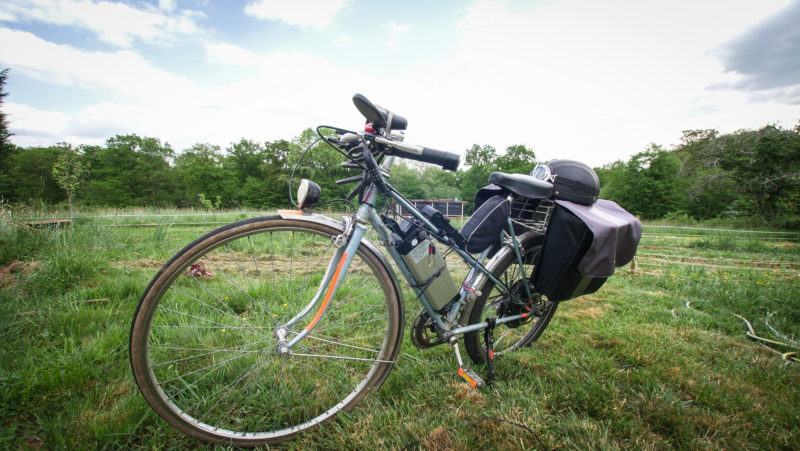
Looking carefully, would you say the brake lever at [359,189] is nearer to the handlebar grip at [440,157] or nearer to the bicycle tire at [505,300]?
the handlebar grip at [440,157]

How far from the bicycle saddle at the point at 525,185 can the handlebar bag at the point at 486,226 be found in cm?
9

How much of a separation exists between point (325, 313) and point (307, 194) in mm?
594

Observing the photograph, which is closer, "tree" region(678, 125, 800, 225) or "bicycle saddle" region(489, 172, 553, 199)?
"bicycle saddle" region(489, 172, 553, 199)

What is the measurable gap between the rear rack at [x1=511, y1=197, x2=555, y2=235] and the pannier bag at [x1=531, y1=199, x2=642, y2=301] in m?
0.22

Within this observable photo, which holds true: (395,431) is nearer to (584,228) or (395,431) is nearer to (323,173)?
(584,228)

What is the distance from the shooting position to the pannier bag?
4.96 ft

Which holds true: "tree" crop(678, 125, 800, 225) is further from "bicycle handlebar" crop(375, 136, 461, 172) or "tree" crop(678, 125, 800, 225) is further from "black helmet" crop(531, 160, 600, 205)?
"bicycle handlebar" crop(375, 136, 461, 172)

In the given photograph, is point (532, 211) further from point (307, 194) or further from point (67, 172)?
point (67, 172)

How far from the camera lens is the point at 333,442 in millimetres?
1268

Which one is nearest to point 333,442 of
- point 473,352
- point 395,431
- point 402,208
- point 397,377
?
point 395,431

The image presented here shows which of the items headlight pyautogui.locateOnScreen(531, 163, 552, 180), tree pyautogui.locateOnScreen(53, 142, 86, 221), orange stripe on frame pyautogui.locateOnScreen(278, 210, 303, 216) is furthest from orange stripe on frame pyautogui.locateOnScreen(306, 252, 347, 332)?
tree pyautogui.locateOnScreen(53, 142, 86, 221)

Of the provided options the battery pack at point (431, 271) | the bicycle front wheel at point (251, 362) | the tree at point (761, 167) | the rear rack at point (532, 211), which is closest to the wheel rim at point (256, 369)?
the bicycle front wheel at point (251, 362)

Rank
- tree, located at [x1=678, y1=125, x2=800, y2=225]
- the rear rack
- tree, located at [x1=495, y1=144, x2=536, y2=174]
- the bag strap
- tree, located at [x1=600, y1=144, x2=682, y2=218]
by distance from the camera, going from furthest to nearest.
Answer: tree, located at [x1=495, y1=144, x2=536, y2=174] < tree, located at [x1=600, y1=144, x2=682, y2=218] < tree, located at [x1=678, y1=125, x2=800, y2=225] < the rear rack < the bag strap

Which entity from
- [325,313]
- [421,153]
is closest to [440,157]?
[421,153]
